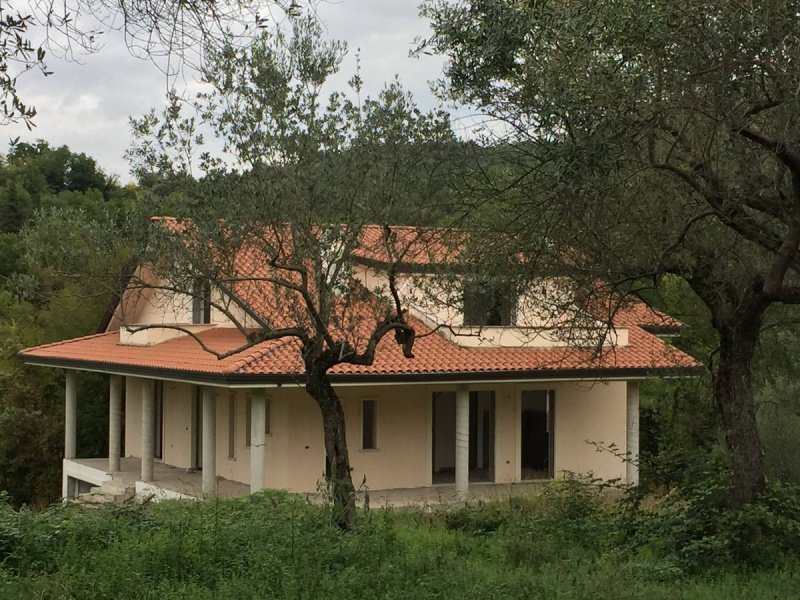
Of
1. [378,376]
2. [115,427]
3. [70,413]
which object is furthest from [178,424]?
[378,376]

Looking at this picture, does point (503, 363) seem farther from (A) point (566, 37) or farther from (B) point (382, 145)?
(A) point (566, 37)

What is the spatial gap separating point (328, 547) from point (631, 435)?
15976mm

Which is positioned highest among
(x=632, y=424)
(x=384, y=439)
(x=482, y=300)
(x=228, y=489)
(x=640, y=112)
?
(x=640, y=112)

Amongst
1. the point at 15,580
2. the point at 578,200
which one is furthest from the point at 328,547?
the point at 578,200

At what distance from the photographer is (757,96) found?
8508 millimetres

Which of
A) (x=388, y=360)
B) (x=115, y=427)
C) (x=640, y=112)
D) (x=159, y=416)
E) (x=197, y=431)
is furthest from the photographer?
(x=159, y=416)

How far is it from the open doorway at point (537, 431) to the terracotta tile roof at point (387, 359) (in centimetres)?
198

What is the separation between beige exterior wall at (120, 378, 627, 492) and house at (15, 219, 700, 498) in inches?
1.1

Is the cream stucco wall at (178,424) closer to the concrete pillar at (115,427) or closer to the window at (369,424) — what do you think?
the concrete pillar at (115,427)

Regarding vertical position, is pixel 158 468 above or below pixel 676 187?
below

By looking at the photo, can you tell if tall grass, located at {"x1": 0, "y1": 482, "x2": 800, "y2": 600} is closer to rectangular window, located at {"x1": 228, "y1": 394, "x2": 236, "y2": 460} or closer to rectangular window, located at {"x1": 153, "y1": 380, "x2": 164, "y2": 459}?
rectangular window, located at {"x1": 228, "y1": 394, "x2": 236, "y2": 460}

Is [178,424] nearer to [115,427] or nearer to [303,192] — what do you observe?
[115,427]

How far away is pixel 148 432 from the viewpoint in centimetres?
2361

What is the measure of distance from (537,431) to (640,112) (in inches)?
683
